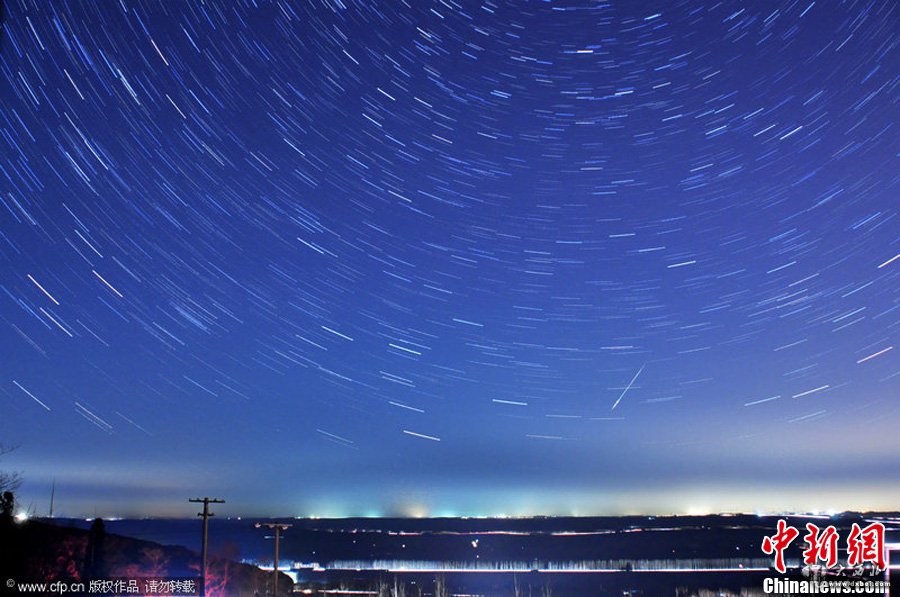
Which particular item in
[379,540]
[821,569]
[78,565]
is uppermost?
[821,569]

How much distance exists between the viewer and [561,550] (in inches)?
5768

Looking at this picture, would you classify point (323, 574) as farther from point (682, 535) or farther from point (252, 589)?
point (682, 535)

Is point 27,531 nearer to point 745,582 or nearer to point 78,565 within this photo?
point 78,565

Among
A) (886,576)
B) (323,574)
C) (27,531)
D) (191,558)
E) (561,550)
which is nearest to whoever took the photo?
(886,576)

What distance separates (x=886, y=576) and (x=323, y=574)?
8198 cm

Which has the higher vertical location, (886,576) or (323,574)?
(886,576)

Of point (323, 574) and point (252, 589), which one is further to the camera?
point (323, 574)

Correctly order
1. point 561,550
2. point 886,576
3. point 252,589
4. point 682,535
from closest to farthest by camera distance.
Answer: point 886,576, point 252,589, point 561,550, point 682,535

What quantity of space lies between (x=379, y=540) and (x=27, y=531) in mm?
155139

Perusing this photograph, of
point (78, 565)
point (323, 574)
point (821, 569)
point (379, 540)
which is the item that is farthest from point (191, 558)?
point (379, 540)

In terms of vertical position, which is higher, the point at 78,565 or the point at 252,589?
the point at 78,565

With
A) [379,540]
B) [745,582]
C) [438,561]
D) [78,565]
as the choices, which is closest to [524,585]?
[745,582]

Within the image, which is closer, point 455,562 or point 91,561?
point 91,561

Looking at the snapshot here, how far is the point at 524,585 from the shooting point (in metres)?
81.4
